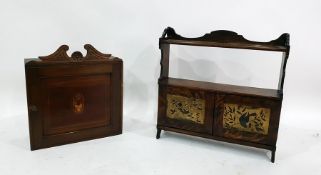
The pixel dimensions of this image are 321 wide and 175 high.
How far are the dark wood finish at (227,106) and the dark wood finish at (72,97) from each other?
39 cm

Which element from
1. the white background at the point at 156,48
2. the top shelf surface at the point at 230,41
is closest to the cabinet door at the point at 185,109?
the white background at the point at 156,48

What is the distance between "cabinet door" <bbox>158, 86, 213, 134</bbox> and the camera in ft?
7.61

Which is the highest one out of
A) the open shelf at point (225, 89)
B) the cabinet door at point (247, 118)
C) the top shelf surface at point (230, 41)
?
the top shelf surface at point (230, 41)

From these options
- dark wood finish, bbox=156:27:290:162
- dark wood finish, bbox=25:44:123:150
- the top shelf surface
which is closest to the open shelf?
dark wood finish, bbox=156:27:290:162

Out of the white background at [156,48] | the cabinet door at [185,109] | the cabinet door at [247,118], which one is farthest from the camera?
the white background at [156,48]

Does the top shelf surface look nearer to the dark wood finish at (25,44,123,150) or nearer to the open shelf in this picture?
the open shelf

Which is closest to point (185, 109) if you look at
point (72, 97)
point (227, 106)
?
point (227, 106)

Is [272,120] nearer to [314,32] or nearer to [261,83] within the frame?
[261,83]

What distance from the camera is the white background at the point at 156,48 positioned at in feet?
9.00

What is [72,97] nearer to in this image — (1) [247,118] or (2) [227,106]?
(2) [227,106]

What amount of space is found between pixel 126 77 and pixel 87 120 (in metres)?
0.77

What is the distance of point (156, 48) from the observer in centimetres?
301

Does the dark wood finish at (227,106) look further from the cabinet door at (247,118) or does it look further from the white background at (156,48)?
the white background at (156,48)

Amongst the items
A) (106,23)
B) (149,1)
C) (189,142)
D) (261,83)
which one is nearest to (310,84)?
(261,83)
